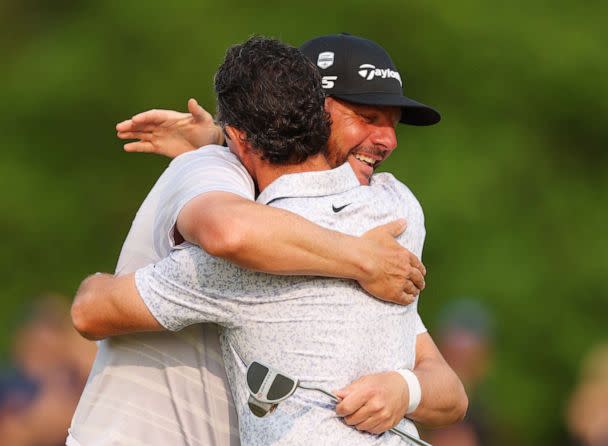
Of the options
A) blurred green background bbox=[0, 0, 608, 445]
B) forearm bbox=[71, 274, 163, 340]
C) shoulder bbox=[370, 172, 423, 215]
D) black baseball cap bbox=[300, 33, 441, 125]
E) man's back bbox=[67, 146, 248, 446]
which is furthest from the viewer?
blurred green background bbox=[0, 0, 608, 445]

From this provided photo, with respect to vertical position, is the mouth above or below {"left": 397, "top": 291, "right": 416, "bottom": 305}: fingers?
above

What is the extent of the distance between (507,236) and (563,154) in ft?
2.40

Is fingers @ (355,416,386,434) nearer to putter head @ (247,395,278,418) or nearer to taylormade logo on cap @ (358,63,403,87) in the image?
putter head @ (247,395,278,418)

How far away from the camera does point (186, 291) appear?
2934 millimetres

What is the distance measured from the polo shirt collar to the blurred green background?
427 centimetres

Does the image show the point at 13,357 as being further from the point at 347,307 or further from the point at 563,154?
the point at 347,307

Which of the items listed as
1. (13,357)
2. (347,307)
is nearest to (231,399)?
(347,307)

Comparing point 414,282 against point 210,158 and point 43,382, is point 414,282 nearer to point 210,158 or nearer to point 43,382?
point 210,158

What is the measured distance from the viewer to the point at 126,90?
758 cm

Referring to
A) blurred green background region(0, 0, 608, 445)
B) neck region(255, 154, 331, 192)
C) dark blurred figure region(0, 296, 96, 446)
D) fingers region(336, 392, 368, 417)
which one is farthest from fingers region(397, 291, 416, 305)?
blurred green background region(0, 0, 608, 445)

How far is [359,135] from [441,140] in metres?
3.97

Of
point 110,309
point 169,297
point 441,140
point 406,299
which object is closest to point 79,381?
point 441,140

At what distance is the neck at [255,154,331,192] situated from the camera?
3.03 m

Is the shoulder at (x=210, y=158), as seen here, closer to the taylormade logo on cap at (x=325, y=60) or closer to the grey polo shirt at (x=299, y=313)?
the grey polo shirt at (x=299, y=313)
